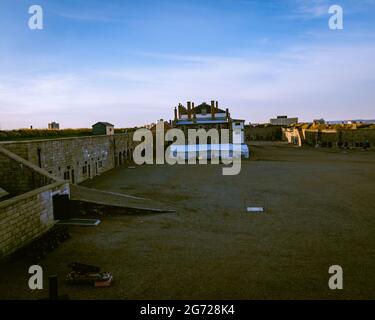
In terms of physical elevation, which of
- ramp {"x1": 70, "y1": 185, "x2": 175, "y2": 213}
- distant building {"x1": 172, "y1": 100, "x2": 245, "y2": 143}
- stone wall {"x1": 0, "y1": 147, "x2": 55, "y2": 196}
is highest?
distant building {"x1": 172, "y1": 100, "x2": 245, "y2": 143}

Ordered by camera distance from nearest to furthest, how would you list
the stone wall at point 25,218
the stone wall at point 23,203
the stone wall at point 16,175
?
the stone wall at point 25,218
the stone wall at point 23,203
the stone wall at point 16,175

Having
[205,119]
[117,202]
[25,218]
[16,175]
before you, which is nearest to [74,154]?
[16,175]

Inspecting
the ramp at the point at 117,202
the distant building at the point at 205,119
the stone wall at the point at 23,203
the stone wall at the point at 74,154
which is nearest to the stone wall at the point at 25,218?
the stone wall at the point at 23,203

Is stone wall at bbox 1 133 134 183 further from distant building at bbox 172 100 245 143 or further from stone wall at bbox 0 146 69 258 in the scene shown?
distant building at bbox 172 100 245 143

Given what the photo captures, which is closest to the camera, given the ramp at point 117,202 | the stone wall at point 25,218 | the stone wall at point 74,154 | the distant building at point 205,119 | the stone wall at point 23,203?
the stone wall at point 25,218

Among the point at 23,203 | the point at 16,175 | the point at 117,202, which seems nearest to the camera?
the point at 23,203

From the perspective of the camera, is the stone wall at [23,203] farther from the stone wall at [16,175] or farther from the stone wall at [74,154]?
the stone wall at [74,154]

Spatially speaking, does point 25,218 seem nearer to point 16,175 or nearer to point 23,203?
point 23,203

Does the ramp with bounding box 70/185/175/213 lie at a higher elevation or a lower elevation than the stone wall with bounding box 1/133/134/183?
lower

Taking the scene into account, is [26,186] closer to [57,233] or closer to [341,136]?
[57,233]

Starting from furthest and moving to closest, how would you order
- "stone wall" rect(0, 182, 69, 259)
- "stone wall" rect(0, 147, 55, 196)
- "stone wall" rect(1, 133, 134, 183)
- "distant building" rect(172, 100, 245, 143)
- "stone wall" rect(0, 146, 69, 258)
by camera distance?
"distant building" rect(172, 100, 245, 143) → "stone wall" rect(1, 133, 134, 183) → "stone wall" rect(0, 147, 55, 196) → "stone wall" rect(0, 146, 69, 258) → "stone wall" rect(0, 182, 69, 259)

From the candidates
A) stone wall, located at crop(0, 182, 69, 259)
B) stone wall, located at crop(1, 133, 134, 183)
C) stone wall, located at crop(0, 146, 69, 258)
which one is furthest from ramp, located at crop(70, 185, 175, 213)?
stone wall, located at crop(1, 133, 134, 183)
